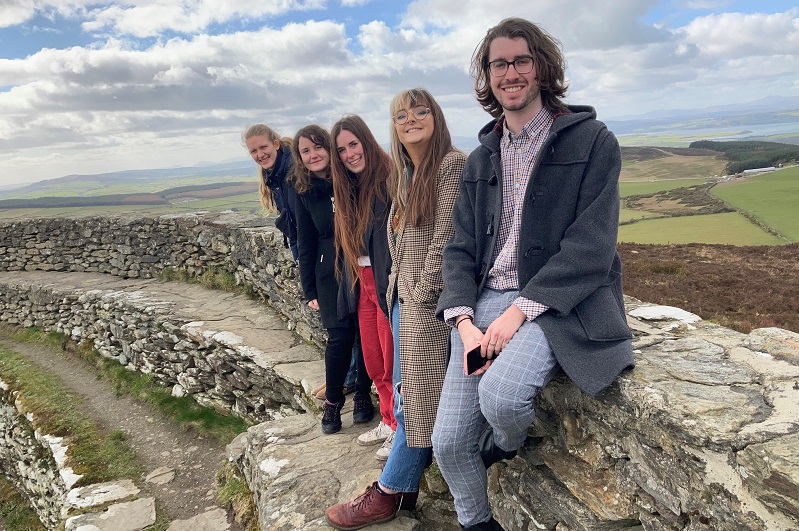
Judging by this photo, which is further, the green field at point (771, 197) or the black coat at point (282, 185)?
Result: the green field at point (771, 197)

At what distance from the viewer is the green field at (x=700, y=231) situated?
21328mm

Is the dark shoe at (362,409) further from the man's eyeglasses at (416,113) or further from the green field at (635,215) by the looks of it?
the green field at (635,215)

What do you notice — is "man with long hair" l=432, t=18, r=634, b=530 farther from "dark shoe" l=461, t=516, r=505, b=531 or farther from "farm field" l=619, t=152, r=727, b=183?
"farm field" l=619, t=152, r=727, b=183

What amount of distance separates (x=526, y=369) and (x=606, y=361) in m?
0.34

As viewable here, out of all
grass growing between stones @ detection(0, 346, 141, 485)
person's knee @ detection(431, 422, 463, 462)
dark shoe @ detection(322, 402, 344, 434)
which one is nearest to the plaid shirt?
person's knee @ detection(431, 422, 463, 462)

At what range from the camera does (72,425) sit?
773 cm

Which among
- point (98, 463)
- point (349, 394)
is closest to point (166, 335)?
point (98, 463)

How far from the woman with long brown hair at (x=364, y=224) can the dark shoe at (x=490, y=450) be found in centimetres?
134

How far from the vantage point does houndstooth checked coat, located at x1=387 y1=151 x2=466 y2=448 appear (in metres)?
3.00

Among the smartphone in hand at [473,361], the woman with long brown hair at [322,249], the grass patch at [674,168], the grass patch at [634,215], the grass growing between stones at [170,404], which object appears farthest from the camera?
the grass patch at [674,168]

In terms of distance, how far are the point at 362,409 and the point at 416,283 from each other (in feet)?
7.12

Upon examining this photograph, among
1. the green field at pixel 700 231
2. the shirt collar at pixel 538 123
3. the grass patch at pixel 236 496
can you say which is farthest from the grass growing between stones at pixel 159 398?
the green field at pixel 700 231

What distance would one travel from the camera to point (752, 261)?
16.5 meters

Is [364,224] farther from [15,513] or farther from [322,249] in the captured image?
[15,513]
